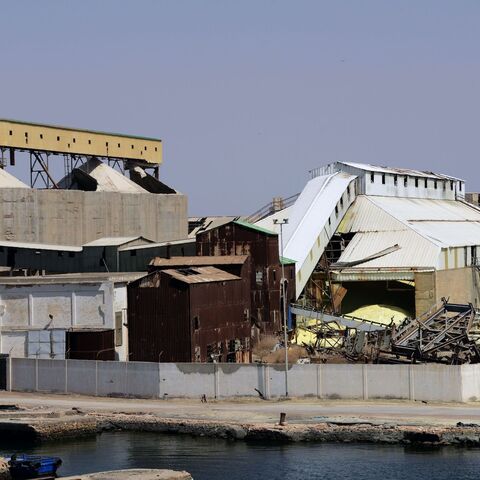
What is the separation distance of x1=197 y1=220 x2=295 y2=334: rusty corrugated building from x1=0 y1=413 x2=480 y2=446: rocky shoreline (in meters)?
23.9

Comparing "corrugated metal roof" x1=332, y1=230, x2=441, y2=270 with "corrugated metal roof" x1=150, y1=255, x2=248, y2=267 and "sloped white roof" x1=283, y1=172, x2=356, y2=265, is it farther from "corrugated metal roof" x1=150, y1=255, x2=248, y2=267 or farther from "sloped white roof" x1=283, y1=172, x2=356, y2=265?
"corrugated metal roof" x1=150, y1=255, x2=248, y2=267

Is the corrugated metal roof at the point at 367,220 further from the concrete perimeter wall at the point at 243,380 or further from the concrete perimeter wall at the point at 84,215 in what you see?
the concrete perimeter wall at the point at 243,380

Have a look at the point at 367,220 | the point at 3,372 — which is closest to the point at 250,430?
the point at 3,372

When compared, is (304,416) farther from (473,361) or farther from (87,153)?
(87,153)

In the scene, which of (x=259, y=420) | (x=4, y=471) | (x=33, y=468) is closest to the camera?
(x=33, y=468)

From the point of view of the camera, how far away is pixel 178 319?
67.9 m

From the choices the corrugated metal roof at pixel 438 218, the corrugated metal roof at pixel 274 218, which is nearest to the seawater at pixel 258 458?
the corrugated metal roof at pixel 438 218

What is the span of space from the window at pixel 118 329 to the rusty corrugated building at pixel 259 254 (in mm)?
13763

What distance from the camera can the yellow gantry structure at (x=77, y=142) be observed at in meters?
99.9

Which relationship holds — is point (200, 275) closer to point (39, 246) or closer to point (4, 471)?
point (39, 246)

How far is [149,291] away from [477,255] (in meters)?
41.3

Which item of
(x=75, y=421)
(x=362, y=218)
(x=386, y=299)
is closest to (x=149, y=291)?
(x=75, y=421)

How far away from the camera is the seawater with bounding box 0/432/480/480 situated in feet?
165

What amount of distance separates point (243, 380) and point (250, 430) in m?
6.40
